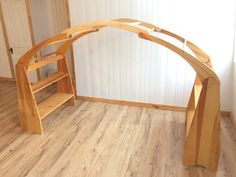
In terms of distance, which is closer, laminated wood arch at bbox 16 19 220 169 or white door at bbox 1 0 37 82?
laminated wood arch at bbox 16 19 220 169

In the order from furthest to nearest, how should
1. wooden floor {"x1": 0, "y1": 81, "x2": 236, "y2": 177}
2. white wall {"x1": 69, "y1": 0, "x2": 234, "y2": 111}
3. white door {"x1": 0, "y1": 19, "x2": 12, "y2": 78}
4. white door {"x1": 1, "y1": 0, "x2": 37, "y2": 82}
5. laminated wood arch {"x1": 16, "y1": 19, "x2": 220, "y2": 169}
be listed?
1. white door {"x1": 0, "y1": 19, "x2": 12, "y2": 78}
2. white door {"x1": 1, "y1": 0, "x2": 37, "y2": 82}
3. white wall {"x1": 69, "y1": 0, "x2": 234, "y2": 111}
4. wooden floor {"x1": 0, "y1": 81, "x2": 236, "y2": 177}
5. laminated wood arch {"x1": 16, "y1": 19, "x2": 220, "y2": 169}

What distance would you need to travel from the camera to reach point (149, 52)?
10.2 ft

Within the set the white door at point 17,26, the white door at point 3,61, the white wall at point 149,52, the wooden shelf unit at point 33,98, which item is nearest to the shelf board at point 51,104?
the wooden shelf unit at point 33,98

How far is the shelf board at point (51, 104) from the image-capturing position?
2.85 meters

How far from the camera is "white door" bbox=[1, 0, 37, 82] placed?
4.09 m

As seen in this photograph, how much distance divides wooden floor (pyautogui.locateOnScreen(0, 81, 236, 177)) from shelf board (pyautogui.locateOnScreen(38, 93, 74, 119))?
23 centimetres

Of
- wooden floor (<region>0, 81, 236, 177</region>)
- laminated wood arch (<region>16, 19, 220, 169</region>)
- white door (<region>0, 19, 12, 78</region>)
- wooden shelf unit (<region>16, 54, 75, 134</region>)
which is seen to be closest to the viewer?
laminated wood arch (<region>16, 19, 220, 169</region>)

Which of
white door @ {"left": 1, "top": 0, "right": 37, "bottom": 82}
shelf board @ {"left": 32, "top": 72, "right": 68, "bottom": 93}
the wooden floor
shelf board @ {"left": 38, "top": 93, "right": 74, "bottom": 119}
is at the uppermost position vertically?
white door @ {"left": 1, "top": 0, "right": 37, "bottom": 82}

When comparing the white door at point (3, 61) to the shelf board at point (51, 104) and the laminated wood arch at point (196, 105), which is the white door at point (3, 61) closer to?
the shelf board at point (51, 104)

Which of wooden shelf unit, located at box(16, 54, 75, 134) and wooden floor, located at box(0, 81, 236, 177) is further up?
wooden shelf unit, located at box(16, 54, 75, 134)

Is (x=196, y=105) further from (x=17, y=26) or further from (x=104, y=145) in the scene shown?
(x=17, y=26)

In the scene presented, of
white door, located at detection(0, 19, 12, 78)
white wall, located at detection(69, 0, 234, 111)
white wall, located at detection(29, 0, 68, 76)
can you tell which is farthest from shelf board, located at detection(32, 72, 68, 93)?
white door, located at detection(0, 19, 12, 78)

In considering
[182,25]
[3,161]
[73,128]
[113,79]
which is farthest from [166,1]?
→ [3,161]

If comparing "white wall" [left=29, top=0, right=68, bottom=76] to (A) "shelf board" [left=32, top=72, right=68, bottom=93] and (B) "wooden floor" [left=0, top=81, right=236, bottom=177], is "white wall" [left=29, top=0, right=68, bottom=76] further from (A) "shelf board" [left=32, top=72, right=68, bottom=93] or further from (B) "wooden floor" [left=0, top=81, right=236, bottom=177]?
(B) "wooden floor" [left=0, top=81, right=236, bottom=177]
